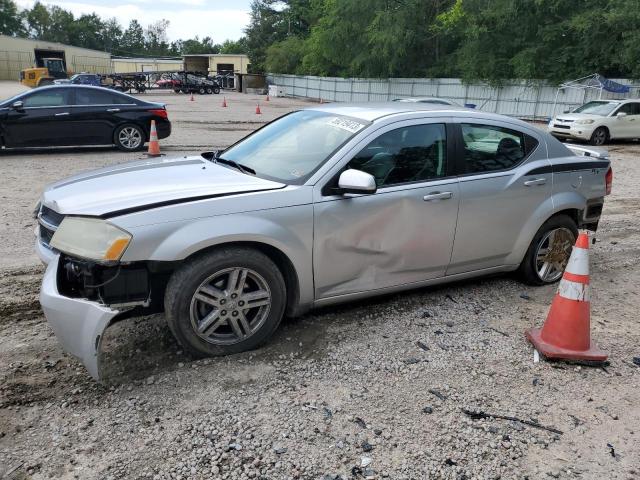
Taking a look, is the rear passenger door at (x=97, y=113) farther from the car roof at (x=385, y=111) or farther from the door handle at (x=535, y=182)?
the door handle at (x=535, y=182)

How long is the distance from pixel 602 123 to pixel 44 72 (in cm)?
4243

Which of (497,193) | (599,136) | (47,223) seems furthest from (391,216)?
(599,136)

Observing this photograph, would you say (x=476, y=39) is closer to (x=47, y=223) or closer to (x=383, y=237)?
(x=383, y=237)

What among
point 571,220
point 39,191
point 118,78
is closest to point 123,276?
point 571,220

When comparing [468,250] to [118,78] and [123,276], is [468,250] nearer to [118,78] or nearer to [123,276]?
[123,276]

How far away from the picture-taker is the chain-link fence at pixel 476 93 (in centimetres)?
2695

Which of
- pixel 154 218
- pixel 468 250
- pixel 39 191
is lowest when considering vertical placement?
pixel 39 191

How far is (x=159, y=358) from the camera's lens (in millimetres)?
3391

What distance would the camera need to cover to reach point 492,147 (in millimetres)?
4340

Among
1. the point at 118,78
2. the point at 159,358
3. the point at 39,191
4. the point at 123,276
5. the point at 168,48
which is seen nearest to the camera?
the point at 123,276

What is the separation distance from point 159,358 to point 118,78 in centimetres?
4746

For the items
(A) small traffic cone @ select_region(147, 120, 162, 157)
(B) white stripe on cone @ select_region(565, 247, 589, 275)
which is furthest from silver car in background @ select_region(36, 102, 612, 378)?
(A) small traffic cone @ select_region(147, 120, 162, 157)

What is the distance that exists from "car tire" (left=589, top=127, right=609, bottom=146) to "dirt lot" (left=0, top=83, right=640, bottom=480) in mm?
15353

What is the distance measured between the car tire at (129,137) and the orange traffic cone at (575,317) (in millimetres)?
10461
